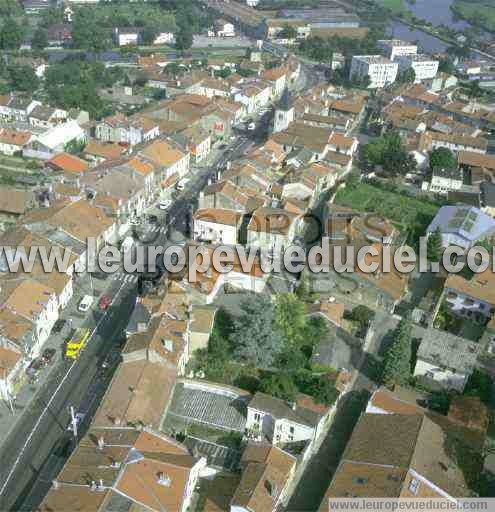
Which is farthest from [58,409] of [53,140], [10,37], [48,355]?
[10,37]

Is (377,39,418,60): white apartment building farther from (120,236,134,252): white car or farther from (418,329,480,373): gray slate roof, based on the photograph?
(418,329,480,373): gray slate roof

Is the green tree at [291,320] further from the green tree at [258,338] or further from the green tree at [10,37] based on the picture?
the green tree at [10,37]

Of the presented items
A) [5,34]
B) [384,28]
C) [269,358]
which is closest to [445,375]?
[269,358]

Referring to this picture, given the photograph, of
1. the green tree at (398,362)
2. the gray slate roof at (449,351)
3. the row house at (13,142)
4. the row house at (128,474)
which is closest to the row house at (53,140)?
the row house at (13,142)

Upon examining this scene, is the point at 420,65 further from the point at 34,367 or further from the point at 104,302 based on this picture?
the point at 34,367

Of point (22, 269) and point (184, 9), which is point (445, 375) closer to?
point (22, 269)

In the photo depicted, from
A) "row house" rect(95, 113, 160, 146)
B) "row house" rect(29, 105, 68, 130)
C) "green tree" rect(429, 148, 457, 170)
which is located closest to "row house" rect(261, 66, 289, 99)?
"row house" rect(95, 113, 160, 146)
